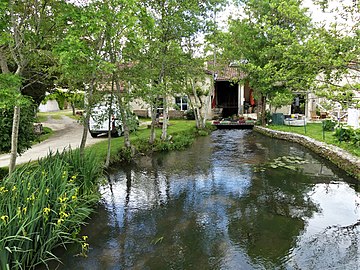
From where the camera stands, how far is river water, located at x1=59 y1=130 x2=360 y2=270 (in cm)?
519

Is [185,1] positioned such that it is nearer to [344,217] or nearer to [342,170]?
[342,170]

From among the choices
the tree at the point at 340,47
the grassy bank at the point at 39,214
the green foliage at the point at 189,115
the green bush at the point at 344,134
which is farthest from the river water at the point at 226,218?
the green foliage at the point at 189,115

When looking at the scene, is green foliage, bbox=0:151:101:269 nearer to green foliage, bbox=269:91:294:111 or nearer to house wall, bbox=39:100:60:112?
green foliage, bbox=269:91:294:111

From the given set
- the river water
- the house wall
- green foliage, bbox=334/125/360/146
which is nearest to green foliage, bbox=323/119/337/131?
green foliage, bbox=334/125/360/146

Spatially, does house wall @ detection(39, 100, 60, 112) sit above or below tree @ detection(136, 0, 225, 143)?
below

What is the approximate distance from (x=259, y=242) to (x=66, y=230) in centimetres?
387

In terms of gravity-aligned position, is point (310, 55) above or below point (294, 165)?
above

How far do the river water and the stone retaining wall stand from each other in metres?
0.32

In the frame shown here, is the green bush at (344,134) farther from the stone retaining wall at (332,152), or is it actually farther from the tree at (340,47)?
the tree at (340,47)

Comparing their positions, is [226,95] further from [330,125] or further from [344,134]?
[344,134]

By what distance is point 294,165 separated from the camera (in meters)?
11.8

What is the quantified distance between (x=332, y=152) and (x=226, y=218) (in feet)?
23.6

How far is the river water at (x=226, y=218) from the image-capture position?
519 cm

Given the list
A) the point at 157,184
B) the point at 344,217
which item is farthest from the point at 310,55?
the point at 157,184
